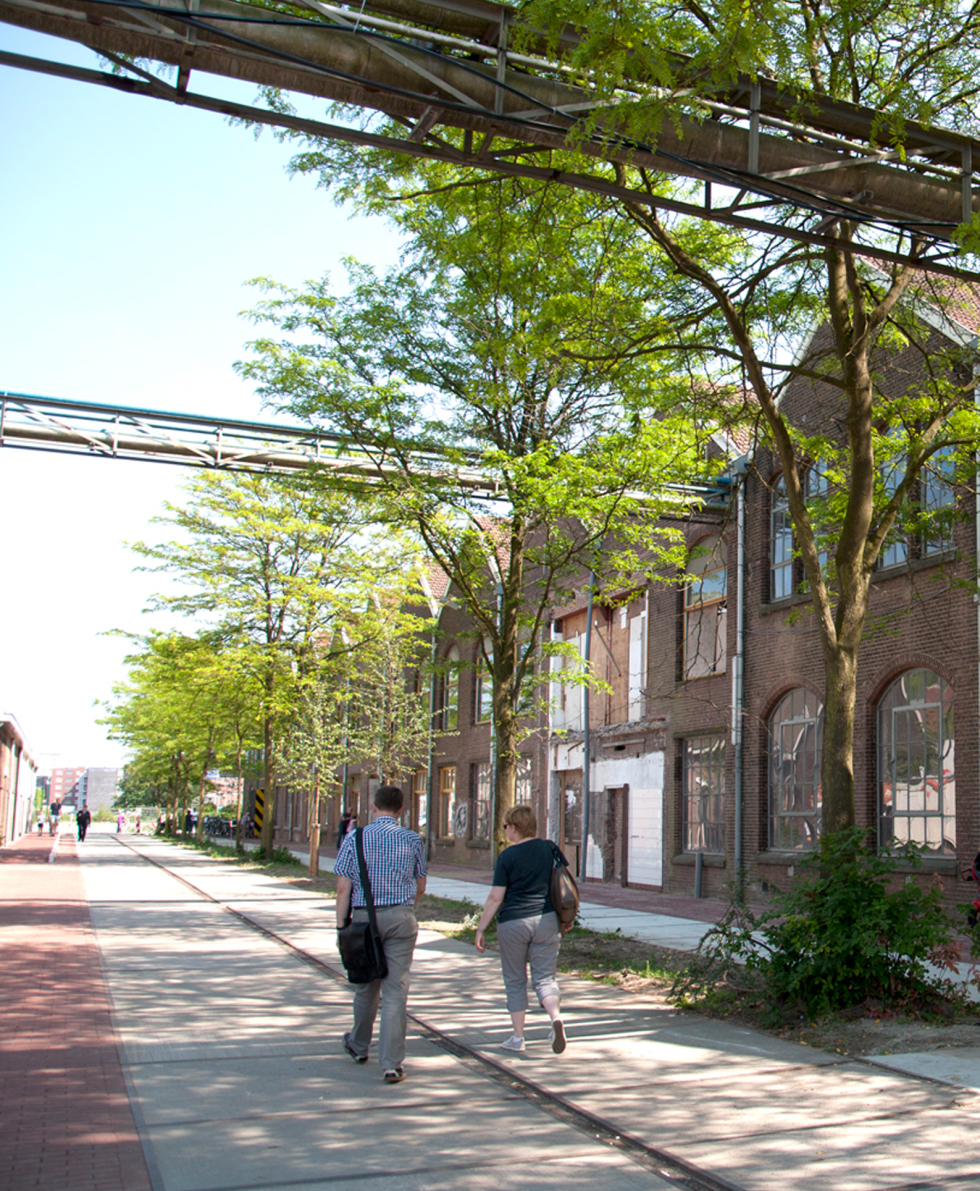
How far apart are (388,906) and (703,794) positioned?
1594 cm

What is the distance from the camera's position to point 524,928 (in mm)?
7523

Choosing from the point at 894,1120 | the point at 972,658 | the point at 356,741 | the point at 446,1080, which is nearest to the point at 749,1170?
the point at 894,1120

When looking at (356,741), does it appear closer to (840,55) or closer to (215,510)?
(215,510)

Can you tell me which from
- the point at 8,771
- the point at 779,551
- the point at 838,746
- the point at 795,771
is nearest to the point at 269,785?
the point at 795,771

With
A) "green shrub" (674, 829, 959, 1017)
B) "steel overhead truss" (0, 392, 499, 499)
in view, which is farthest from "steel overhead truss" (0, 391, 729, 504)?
"green shrub" (674, 829, 959, 1017)

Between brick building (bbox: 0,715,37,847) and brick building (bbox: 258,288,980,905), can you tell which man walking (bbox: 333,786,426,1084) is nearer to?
brick building (bbox: 258,288,980,905)

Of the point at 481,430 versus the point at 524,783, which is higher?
the point at 481,430

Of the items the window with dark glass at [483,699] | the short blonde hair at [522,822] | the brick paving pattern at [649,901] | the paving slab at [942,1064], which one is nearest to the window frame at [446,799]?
the window with dark glass at [483,699]

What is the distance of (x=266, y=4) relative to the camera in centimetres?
752

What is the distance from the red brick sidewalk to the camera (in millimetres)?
5172

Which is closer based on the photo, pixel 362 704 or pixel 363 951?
pixel 363 951

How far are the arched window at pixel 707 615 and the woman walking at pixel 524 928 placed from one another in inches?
553

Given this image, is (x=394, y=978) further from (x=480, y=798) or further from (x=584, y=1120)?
(x=480, y=798)

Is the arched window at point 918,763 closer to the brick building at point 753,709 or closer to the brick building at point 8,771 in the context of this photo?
the brick building at point 753,709
